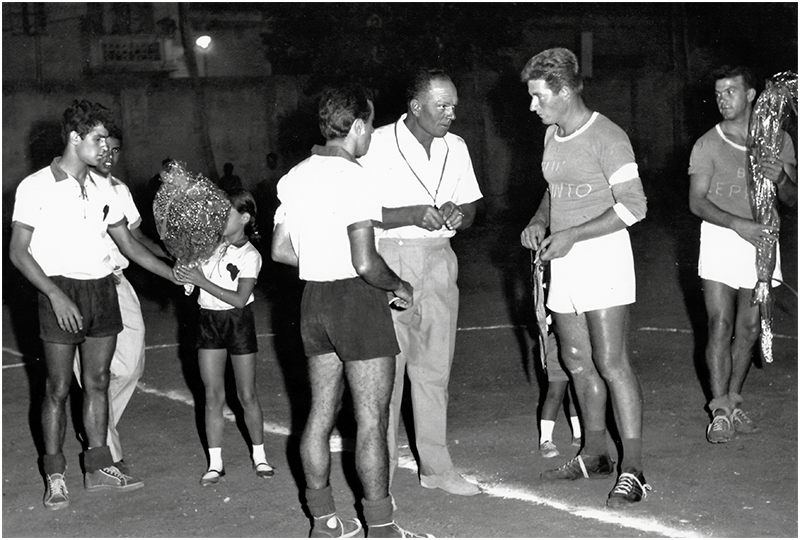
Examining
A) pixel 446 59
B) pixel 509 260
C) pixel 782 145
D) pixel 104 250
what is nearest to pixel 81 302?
pixel 104 250

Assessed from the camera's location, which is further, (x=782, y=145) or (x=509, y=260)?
(x=509, y=260)

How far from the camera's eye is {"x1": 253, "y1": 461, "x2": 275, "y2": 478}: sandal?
19.6 ft

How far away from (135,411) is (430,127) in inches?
138

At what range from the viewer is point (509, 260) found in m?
17.0

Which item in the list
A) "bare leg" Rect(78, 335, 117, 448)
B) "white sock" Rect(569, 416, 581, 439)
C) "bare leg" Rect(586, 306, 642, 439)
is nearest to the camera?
"bare leg" Rect(586, 306, 642, 439)

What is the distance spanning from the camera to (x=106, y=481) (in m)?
5.79

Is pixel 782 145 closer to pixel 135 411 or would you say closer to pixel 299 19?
pixel 135 411

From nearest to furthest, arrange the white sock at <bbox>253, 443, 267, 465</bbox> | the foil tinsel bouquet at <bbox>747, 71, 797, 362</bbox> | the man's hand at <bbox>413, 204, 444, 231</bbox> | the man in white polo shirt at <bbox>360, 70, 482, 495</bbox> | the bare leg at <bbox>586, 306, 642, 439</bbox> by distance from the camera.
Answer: the man's hand at <bbox>413, 204, 444, 231</bbox> < the bare leg at <bbox>586, 306, 642, 439</bbox> < the man in white polo shirt at <bbox>360, 70, 482, 495</bbox> < the white sock at <bbox>253, 443, 267, 465</bbox> < the foil tinsel bouquet at <bbox>747, 71, 797, 362</bbox>

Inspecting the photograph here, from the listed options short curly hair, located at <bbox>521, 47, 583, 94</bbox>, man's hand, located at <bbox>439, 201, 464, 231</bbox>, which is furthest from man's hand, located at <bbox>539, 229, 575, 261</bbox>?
short curly hair, located at <bbox>521, 47, 583, 94</bbox>

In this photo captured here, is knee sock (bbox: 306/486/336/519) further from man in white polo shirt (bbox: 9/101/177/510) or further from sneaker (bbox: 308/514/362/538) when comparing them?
man in white polo shirt (bbox: 9/101/177/510)

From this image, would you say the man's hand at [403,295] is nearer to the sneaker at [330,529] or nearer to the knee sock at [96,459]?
the sneaker at [330,529]

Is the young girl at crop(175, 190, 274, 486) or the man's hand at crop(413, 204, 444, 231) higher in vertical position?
the man's hand at crop(413, 204, 444, 231)

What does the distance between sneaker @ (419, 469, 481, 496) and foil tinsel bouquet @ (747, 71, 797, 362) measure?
78.4 inches

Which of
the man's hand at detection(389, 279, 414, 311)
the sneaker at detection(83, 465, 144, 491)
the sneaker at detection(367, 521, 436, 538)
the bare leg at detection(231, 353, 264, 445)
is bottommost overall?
the sneaker at detection(83, 465, 144, 491)
